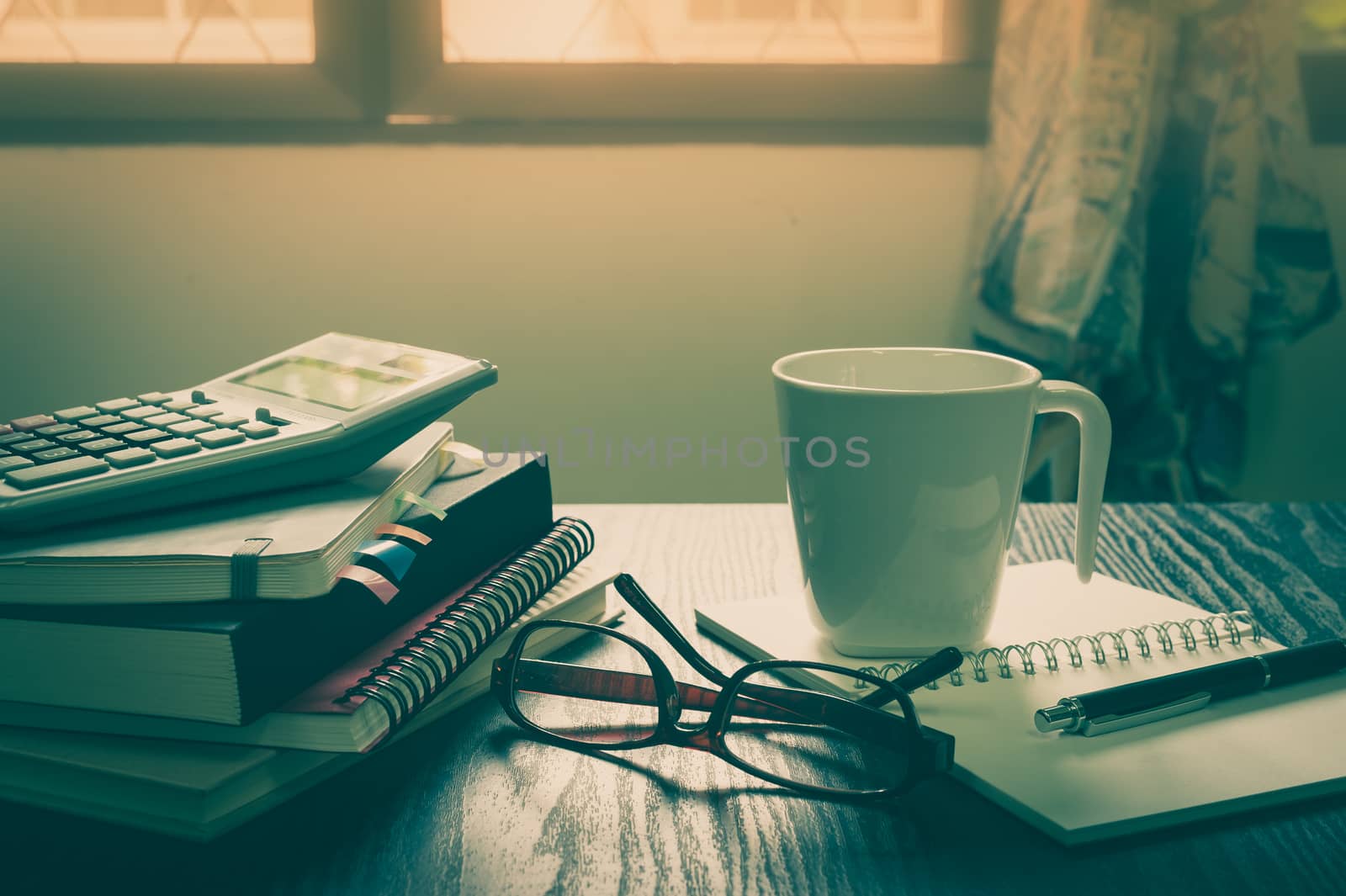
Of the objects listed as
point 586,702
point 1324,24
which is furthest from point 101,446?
point 1324,24

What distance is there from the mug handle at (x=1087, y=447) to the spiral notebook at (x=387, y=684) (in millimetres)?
258

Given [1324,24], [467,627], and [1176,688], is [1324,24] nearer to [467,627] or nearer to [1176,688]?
[1176,688]

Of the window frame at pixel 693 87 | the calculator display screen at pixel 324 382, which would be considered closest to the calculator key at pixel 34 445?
the calculator display screen at pixel 324 382

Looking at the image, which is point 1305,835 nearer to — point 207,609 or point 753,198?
point 207,609

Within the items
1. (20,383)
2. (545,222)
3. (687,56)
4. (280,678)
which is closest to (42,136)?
(20,383)

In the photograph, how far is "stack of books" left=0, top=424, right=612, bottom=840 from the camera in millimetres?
341

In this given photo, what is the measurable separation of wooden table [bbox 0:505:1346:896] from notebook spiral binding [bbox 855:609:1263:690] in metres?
0.08

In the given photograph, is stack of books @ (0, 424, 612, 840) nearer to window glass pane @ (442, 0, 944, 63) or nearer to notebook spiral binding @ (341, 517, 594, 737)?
notebook spiral binding @ (341, 517, 594, 737)

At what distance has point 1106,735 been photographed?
14.9 inches

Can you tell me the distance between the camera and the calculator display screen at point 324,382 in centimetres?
47

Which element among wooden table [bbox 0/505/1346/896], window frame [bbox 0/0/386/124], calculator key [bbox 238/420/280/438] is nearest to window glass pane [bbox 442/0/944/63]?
window frame [bbox 0/0/386/124]

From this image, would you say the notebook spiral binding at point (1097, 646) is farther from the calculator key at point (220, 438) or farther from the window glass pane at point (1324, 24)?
the window glass pane at point (1324, 24)

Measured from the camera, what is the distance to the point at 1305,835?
328 mm

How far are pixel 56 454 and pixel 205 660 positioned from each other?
0.15m
